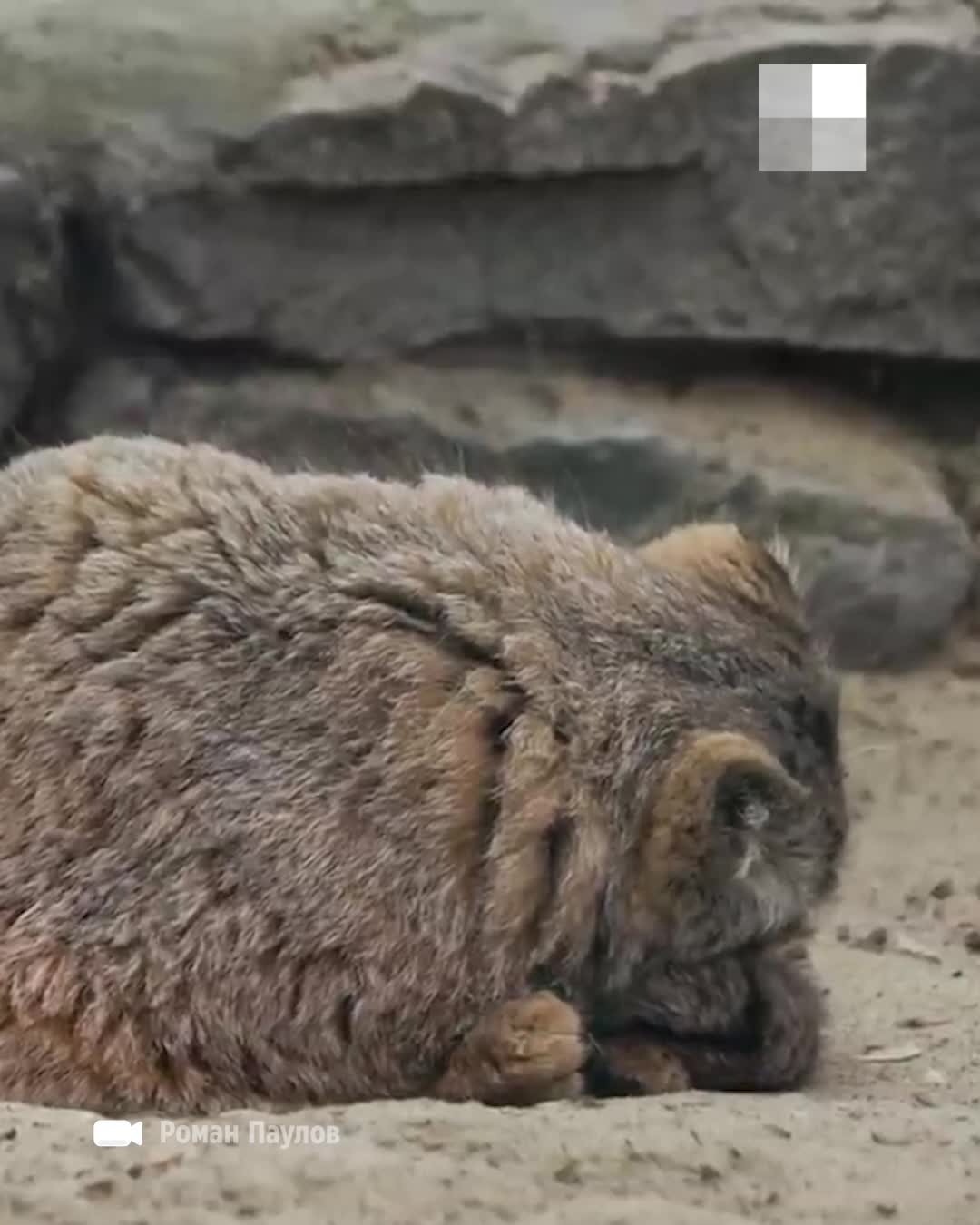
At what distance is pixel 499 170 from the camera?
5.52m

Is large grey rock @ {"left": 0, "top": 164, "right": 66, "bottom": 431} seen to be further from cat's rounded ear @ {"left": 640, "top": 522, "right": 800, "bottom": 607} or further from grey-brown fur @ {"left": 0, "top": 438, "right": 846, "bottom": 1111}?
cat's rounded ear @ {"left": 640, "top": 522, "right": 800, "bottom": 607}

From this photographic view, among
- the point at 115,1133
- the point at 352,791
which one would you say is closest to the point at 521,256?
the point at 352,791

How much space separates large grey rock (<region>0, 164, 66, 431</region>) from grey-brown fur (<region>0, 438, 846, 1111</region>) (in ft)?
6.28

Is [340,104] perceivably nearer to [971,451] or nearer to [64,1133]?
[971,451]

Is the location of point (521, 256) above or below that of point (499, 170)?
below

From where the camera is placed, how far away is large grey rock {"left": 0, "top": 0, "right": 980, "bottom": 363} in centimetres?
537

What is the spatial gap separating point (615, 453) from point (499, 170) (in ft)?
2.32

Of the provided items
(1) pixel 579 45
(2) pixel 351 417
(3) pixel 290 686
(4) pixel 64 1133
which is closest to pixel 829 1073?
(3) pixel 290 686

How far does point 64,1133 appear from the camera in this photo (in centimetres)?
276

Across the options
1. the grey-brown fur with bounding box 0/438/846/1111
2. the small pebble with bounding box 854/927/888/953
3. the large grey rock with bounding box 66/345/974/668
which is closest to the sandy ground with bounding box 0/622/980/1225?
the grey-brown fur with bounding box 0/438/846/1111

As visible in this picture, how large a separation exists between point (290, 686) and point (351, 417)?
242cm

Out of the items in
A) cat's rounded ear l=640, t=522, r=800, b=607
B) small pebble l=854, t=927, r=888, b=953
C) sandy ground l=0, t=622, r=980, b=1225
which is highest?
cat's rounded ear l=640, t=522, r=800, b=607

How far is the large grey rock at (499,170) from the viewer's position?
5.37 metres

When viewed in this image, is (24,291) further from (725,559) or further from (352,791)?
(352,791)
